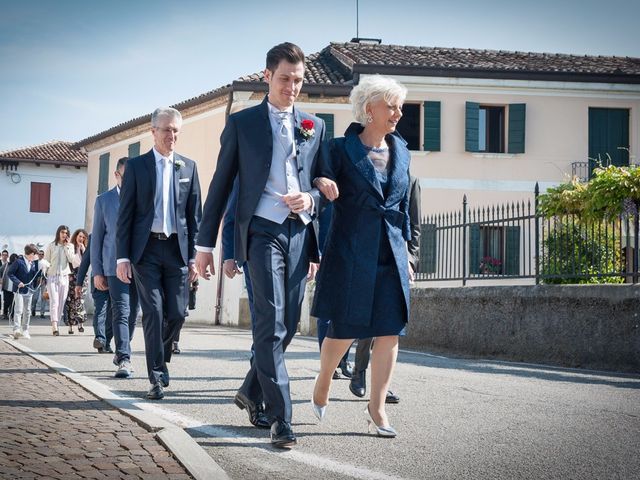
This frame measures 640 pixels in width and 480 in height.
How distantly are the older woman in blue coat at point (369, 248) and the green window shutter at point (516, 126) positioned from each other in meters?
22.5

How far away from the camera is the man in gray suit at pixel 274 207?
5250 millimetres

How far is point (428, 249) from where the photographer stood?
1662 cm

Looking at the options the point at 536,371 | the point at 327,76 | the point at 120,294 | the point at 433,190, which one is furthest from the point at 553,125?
the point at 120,294

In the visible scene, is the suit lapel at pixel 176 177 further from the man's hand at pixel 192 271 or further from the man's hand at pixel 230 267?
the man's hand at pixel 230 267

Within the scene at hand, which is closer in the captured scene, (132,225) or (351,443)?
(351,443)

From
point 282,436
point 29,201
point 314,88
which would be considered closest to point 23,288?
point 282,436

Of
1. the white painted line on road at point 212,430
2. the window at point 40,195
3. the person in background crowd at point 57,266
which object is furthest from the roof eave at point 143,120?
the white painted line on road at point 212,430

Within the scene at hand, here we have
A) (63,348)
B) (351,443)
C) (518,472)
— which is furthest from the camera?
(63,348)

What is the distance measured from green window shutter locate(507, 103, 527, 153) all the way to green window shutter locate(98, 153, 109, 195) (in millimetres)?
17226

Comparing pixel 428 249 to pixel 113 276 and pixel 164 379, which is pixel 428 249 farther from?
pixel 164 379

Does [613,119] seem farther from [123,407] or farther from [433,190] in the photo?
[123,407]

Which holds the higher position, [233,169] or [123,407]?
[233,169]

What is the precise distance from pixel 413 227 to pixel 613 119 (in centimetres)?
2372

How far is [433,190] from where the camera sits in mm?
27750
